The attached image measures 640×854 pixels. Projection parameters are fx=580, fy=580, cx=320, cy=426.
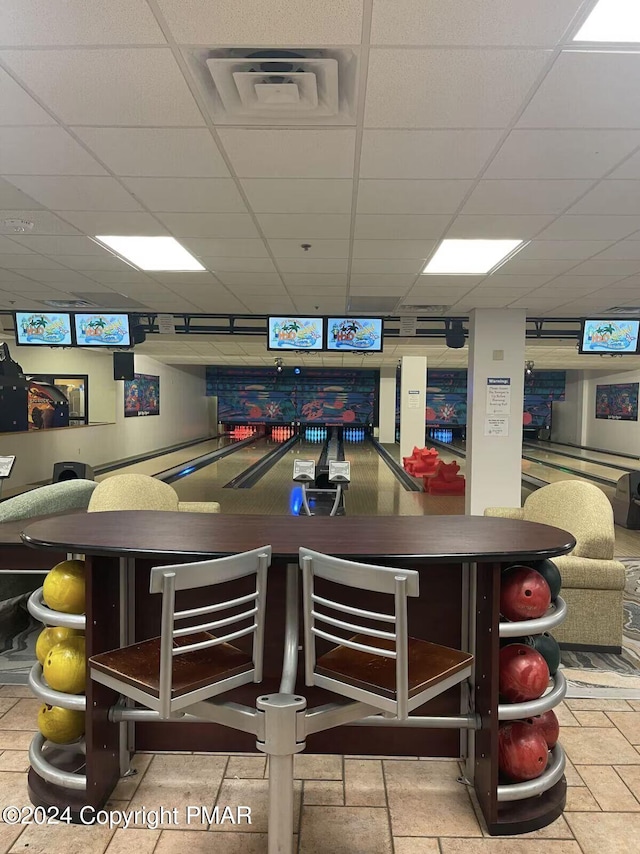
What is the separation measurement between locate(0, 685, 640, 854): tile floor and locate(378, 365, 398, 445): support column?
16165 millimetres

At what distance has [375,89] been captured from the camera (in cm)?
216

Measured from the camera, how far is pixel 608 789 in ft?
7.25

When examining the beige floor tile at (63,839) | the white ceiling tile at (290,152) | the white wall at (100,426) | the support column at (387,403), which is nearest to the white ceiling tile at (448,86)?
the white ceiling tile at (290,152)

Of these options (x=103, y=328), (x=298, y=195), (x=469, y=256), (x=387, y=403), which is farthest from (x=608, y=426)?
(x=298, y=195)

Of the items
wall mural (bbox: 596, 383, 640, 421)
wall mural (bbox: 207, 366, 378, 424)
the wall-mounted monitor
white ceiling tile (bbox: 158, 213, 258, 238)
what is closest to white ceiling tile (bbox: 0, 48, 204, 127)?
white ceiling tile (bbox: 158, 213, 258, 238)

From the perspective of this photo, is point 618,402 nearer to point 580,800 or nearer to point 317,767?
point 580,800

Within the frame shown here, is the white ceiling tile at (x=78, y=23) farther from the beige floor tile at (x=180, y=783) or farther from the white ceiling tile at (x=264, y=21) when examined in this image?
the beige floor tile at (x=180, y=783)

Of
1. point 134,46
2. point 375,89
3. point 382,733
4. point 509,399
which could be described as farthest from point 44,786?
point 509,399

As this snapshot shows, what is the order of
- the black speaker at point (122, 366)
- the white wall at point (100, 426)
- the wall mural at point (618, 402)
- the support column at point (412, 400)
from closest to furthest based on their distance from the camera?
the white wall at point (100, 426), the black speaker at point (122, 366), the support column at point (412, 400), the wall mural at point (618, 402)

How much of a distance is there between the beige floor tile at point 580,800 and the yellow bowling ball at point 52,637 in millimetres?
1917

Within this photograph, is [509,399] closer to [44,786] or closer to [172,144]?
[172,144]

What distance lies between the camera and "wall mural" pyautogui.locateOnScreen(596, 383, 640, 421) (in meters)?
16.3

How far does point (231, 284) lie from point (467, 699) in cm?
449

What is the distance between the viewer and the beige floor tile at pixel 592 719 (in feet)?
8.86
